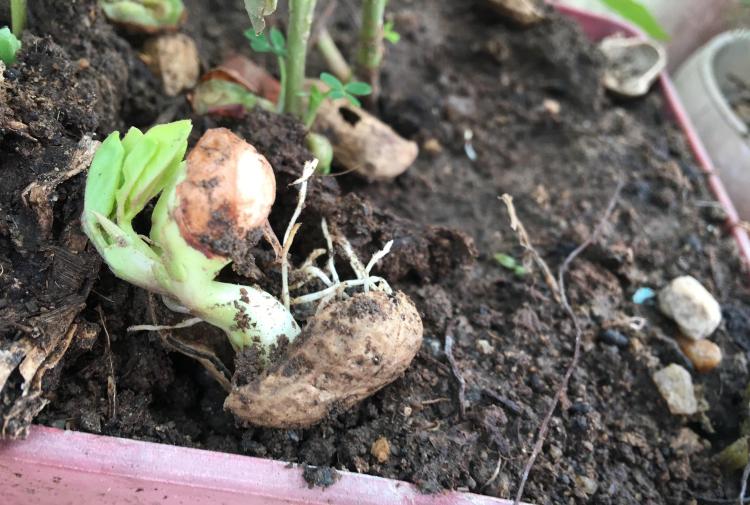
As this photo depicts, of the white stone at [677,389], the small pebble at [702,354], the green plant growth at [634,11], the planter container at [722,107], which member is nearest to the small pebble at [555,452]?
the white stone at [677,389]

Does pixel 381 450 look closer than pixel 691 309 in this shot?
Yes

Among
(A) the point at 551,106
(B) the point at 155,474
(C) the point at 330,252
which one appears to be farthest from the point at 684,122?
(B) the point at 155,474

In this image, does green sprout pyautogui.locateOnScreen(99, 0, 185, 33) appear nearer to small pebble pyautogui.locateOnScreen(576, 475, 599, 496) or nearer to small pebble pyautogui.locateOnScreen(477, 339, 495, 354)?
small pebble pyautogui.locateOnScreen(477, 339, 495, 354)

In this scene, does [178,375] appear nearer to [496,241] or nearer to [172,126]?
[172,126]

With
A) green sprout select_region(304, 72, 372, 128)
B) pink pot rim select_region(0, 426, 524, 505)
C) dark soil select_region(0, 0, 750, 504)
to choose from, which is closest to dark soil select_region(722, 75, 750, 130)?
dark soil select_region(0, 0, 750, 504)

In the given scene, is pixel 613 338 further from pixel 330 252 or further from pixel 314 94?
pixel 314 94

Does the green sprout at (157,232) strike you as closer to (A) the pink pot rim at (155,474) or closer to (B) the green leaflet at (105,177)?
(B) the green leaflet at (105,177)

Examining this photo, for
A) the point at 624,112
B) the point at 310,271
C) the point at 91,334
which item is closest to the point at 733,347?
the point at 624,112
